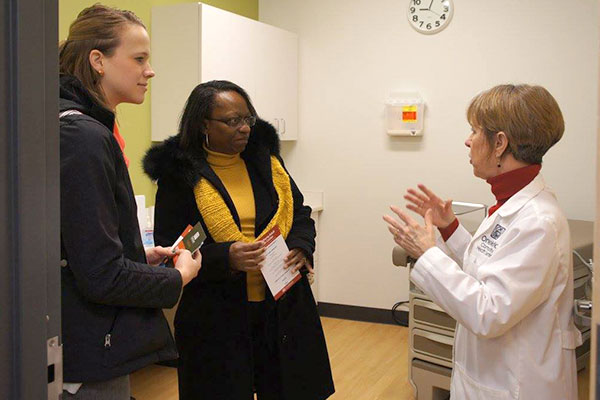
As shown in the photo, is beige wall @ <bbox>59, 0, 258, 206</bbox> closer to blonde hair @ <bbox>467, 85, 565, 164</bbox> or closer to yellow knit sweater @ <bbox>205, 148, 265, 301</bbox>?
yellow knit sweater @ <bbox>205, 148, 265, 301</bbox>

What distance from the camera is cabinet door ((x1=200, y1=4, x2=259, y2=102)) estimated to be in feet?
11.7

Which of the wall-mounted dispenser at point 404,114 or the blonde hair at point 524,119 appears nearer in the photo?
the blonde hair at point 524,119

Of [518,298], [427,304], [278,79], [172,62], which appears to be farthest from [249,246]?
[278,79]

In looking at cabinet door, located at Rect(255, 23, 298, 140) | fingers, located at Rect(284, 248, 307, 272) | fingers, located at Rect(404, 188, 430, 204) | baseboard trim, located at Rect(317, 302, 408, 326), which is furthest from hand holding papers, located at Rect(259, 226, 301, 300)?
baseboard trim, located at Rect(317, 302, 408, 326)

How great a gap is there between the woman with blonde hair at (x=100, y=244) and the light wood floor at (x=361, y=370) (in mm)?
2024

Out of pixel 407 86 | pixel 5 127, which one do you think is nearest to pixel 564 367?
pixel 5 127

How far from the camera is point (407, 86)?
4336 millimetres

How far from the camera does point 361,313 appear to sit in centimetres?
461

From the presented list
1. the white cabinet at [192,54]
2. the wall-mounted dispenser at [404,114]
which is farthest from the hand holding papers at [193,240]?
the wall-mounted dispenser at [404,114]

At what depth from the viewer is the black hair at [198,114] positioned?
208cm

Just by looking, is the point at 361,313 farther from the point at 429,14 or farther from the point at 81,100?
the point at 81,100

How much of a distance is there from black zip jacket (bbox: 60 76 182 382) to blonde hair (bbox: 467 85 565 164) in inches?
34.3

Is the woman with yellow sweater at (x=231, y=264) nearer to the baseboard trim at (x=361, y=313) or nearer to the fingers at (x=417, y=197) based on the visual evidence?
the fingers at (x=417, y=197)

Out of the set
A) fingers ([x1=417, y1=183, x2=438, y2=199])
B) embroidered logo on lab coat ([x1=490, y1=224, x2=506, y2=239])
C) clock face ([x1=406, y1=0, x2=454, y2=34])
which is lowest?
embroidered logo on lab coat ([x1=490, y1=224, x2=506, y2=239])
